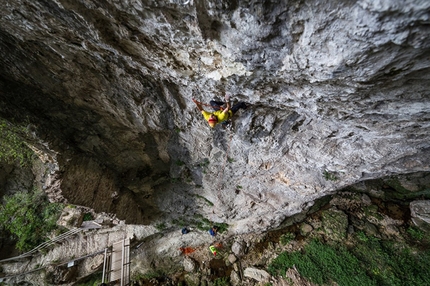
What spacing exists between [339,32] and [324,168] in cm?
457

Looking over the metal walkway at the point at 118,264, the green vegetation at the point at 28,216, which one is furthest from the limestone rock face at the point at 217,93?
the green vegetation at the point at 28,216

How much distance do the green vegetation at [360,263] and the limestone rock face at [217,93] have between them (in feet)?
9.49

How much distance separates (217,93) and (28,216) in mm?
11037

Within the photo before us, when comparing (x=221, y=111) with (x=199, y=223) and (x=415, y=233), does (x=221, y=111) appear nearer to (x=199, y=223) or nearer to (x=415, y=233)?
(x=199, y=223)

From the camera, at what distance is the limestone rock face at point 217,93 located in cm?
243

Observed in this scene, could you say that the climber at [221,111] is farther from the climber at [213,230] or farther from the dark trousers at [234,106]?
the climber at [213,230]

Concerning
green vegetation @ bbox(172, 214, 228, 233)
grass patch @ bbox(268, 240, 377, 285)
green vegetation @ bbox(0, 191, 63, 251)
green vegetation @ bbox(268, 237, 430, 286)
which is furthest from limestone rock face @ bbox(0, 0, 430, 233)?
green vegetation @ bbox(0, 191, 63, 251)

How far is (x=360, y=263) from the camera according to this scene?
27.1ft

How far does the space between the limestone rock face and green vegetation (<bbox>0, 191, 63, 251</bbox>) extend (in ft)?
15.8

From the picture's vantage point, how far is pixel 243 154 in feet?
20.8

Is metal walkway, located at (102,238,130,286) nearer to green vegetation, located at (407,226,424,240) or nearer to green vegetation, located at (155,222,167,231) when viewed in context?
green vegetation, located at (155,222,167,231)

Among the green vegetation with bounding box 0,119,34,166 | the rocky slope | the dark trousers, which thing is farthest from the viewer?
the rocky slope

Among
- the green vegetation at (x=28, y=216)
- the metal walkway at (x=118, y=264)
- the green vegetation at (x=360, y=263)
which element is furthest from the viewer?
the green vegetation at (x=28, y=216)

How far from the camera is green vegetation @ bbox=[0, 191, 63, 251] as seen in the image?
9109 mm
